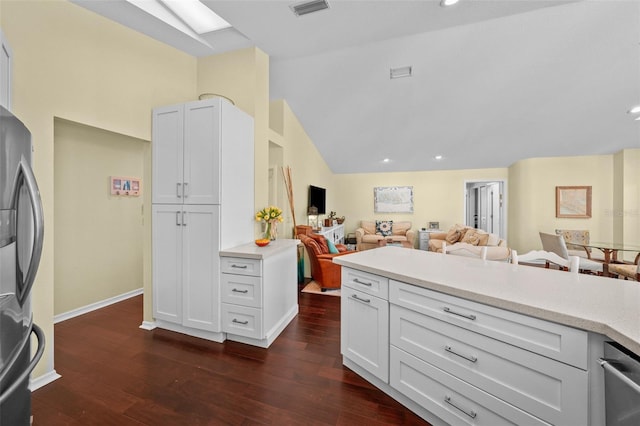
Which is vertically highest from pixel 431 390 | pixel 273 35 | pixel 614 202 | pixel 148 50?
pixel 273 35

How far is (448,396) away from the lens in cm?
138

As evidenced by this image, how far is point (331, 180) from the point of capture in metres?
7.70

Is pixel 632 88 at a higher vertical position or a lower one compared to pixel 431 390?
Result: higher

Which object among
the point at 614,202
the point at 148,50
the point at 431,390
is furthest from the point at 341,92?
the point at 614,202

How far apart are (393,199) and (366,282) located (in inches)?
240

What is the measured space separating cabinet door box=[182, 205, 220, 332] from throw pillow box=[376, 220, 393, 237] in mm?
5644

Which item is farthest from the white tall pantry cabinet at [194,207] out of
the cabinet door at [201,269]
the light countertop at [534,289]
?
the light countertop at [534,289]

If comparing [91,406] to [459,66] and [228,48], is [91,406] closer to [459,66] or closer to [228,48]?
[228,48]

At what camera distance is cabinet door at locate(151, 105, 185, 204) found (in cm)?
247

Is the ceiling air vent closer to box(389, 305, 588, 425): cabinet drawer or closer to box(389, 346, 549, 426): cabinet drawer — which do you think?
box(389, 305, 588, 425): cabinet drawer

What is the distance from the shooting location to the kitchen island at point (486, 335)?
99 cm

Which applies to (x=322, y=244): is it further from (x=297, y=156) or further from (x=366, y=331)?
(x=366, y=331)

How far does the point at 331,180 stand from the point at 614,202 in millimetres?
6406

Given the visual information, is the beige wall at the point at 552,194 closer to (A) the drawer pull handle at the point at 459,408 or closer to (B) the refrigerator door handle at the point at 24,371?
(A) the drawer pull handle at the point at 459,408
